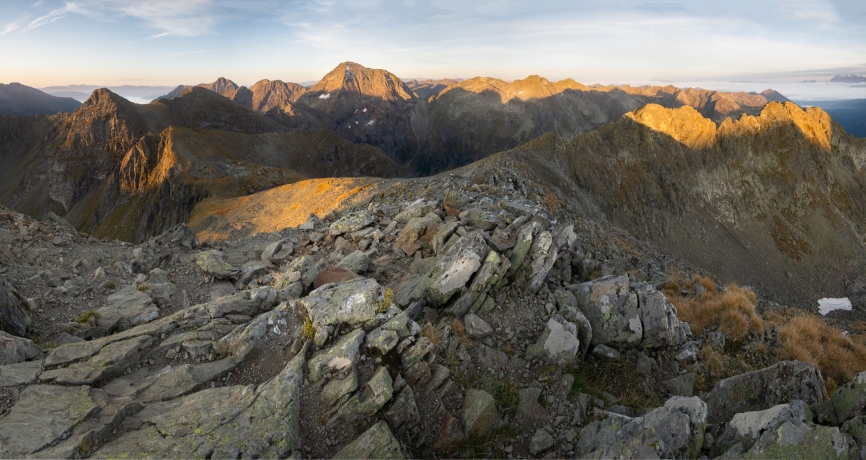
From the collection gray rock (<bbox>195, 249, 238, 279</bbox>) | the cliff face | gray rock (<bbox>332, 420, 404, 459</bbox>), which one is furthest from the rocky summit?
the cliff face

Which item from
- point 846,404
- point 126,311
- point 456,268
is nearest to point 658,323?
point 846,404

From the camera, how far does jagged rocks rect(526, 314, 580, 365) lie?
10.5 meters

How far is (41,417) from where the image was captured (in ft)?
22.8

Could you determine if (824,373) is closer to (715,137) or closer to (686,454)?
(686,454)

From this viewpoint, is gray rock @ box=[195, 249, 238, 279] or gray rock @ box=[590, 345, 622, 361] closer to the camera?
gray rock @ box=[590, 345, 622, 361]

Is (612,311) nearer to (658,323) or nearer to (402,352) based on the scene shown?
(658,323)

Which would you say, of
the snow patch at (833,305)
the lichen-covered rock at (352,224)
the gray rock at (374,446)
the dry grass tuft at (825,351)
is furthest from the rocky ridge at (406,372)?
the snow patch at (833,305)

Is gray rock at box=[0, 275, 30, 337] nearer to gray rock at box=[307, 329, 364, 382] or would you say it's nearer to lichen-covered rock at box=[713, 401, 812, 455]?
gray rock at box=[307, 329, 364, 382]

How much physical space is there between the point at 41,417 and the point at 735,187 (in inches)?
4263

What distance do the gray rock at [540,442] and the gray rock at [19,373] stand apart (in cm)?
1042

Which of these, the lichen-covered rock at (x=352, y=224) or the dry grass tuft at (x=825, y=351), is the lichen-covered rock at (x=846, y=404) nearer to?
the dry grass tuft at (x=825, y=351)

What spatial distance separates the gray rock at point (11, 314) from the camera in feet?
36.9

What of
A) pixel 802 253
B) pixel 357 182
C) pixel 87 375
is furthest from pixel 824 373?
pixel 802 253

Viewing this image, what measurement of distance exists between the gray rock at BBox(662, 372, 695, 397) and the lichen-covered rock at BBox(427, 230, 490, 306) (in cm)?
635
